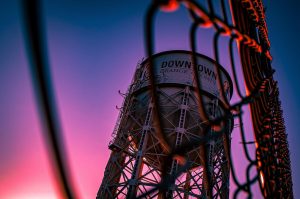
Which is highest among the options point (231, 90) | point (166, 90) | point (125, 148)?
point (231, 90)

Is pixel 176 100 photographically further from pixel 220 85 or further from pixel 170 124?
pixel 220 85

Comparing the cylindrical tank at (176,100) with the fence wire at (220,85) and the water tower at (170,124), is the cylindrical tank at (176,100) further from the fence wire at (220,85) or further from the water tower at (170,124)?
the fence wire at (220,85)

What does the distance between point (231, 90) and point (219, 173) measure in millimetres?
3894

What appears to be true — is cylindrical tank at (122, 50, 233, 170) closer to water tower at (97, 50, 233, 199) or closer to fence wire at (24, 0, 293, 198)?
water tower at (97, 50, 233, 199)

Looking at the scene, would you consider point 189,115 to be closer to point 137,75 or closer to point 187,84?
point 187,84

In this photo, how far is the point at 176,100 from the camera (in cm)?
1008

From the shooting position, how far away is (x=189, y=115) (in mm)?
9969

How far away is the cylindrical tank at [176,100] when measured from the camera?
31.6ft

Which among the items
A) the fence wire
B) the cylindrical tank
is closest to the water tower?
the cylindrical tank

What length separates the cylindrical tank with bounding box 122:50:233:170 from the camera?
379 inches

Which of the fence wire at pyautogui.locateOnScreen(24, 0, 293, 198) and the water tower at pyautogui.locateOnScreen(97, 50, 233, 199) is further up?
the water tower at pyautogui.locateOnScreen(97, 50, 233, 199)

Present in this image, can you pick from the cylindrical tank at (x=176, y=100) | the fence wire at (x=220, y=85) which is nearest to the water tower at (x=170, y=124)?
the cylindrical tank at (x=176, y=100)

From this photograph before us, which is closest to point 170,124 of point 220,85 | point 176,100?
point 176,100

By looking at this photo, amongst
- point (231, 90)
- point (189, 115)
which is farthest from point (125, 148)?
point (231, 90)
